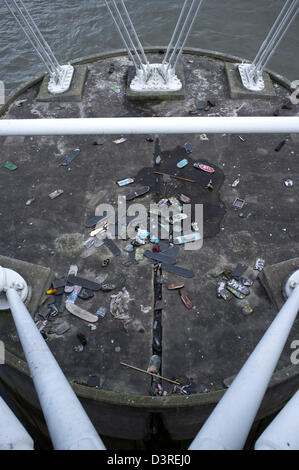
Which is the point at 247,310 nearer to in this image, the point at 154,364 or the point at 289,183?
the point at 154,364

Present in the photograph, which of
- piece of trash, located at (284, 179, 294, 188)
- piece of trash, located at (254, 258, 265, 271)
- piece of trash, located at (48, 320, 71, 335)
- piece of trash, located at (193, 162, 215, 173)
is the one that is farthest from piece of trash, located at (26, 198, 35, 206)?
piece of trash, located at (284, 179, 294, 188)

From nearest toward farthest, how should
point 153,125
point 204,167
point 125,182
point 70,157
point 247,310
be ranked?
point 153,125 < point 247,310 < point 125,182 < point 204,167 < point 70,157

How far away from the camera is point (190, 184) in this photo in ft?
25.1

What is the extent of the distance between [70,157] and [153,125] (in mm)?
5108

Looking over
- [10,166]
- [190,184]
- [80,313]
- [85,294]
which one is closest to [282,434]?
[80,313]

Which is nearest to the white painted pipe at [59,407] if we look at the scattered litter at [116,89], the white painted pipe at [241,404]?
the white painted pipe at [241,404]

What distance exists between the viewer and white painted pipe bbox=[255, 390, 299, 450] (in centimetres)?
187

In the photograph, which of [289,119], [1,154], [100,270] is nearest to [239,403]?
[289,119]

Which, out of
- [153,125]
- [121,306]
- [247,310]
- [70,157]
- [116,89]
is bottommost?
[247,310]

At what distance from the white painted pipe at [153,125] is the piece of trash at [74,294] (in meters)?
3.21

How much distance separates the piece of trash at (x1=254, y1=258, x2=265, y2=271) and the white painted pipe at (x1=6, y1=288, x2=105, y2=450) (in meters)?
4.37

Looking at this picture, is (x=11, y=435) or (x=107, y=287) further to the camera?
(x=107, y=287)

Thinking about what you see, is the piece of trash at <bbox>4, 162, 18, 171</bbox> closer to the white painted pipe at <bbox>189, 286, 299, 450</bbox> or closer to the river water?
the white painted pipe at <bbox>189, 286, 299, 450</bbox>
